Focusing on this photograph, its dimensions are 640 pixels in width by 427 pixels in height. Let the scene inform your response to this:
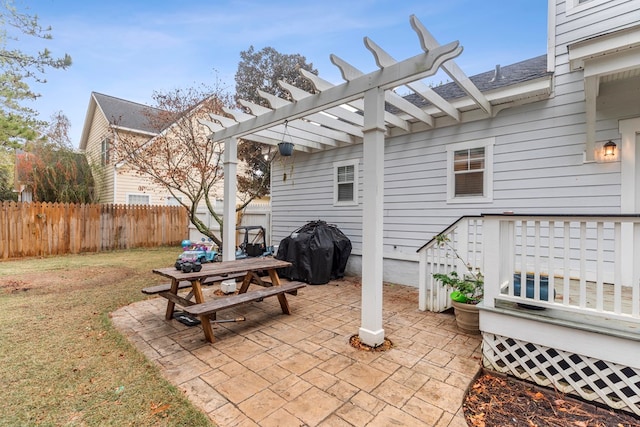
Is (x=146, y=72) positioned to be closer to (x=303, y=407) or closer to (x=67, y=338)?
(x=67, y=338)

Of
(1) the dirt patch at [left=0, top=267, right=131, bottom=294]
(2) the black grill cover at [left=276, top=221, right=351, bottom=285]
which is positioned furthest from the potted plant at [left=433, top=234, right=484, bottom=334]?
(1) the dirt patch at [left=0, top=267, right=131, bottom=294]

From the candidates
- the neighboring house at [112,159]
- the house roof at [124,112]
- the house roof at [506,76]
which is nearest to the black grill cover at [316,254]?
the house roof at [506,76]

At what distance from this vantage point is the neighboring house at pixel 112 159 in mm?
12336

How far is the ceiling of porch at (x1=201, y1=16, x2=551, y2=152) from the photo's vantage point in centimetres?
276

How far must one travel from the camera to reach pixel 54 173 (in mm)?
11117

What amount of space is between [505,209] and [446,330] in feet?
7.91

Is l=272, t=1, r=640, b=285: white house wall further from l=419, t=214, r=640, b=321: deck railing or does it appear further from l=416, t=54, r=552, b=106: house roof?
l=419, t=214, r=640, b=321: deck railing

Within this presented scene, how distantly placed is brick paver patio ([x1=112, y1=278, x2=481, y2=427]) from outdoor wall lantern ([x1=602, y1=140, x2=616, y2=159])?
119 inches

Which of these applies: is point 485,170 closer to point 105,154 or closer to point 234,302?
point 234,302

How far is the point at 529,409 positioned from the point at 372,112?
2857mm

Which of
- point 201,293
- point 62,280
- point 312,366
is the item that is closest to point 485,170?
point 312,366

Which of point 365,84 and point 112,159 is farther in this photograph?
point 112,159

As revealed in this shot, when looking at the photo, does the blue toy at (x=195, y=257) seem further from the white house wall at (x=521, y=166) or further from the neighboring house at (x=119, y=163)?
the white house wall at (x=521, y=166)

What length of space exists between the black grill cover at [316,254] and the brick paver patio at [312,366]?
1.61 meters
